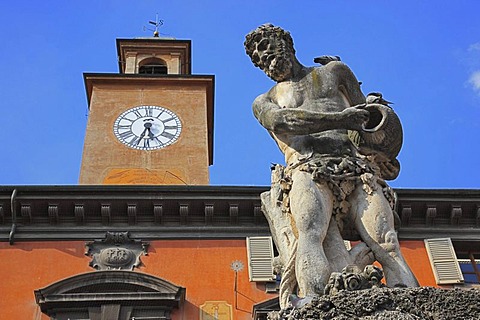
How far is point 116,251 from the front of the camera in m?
17.6

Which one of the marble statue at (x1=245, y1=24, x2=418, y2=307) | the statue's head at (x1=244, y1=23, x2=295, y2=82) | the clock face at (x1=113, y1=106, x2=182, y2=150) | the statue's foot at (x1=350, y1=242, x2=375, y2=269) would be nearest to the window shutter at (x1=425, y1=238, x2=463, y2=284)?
the clock face at (x1=113, y1=106, x2=182, y2=150)

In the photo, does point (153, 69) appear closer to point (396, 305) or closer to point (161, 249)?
point (161, 249)

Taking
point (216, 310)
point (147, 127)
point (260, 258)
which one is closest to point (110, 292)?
point (216, 310)

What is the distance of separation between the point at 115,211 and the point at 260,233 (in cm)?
342

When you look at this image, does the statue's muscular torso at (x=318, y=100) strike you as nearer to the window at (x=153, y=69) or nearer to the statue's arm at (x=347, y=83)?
the statue's arm at (x=347, y=83)

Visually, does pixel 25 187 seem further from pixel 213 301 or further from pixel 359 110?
pixel 359 110

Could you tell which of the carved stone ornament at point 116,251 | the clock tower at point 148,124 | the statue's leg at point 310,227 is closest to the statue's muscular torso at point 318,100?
the statue's leg at point 310,227

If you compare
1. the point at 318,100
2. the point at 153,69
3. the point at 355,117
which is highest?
the point at 153,69

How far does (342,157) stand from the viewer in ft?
20.2

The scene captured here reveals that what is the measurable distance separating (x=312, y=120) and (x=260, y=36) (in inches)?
44.4

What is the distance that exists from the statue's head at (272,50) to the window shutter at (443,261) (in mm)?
11989

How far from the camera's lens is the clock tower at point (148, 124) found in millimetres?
24375

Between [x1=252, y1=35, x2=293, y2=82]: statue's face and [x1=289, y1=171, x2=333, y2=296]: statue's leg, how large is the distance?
1.09 metres

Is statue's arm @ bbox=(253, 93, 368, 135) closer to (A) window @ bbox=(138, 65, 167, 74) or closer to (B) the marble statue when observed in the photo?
(B) the marble statue
